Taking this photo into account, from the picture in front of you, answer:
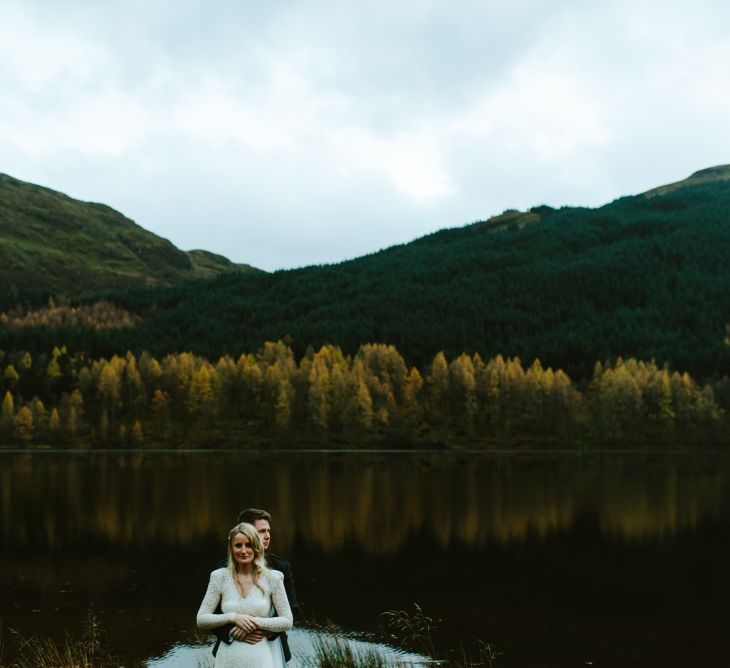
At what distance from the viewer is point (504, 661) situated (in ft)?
98.9

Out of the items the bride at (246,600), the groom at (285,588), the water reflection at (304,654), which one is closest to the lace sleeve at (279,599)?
the bride at (246,600)

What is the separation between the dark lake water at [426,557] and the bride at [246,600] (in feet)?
67.2

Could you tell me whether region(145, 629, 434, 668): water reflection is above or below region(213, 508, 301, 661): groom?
below

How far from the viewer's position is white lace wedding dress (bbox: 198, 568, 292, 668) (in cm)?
1152

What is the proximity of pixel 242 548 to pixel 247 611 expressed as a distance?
0.95 meters

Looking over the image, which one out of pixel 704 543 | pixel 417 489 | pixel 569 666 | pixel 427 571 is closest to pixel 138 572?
pixel 427 571

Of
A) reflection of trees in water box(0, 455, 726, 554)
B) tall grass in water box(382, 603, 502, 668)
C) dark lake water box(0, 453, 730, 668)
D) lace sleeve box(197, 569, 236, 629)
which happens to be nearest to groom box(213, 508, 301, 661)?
lace sleeve box(197, 569, 236, 629)

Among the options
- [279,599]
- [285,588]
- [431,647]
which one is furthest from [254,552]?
[431,647]

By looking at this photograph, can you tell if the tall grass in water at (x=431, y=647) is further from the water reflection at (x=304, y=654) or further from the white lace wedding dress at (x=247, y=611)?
the white lace wedding dress at (x=247, y=611)

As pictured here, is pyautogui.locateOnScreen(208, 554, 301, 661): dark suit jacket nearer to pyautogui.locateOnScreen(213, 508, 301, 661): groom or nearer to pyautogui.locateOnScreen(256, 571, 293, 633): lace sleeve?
pyautogui.locateOnScreen(213, 508, 301, 661): groom

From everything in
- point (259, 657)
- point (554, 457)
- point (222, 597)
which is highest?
point (222, 597)

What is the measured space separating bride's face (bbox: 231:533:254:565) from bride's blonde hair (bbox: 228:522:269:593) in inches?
1.5

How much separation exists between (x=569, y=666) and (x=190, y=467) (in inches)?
4238

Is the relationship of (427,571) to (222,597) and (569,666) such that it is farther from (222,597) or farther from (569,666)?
(222,597)
